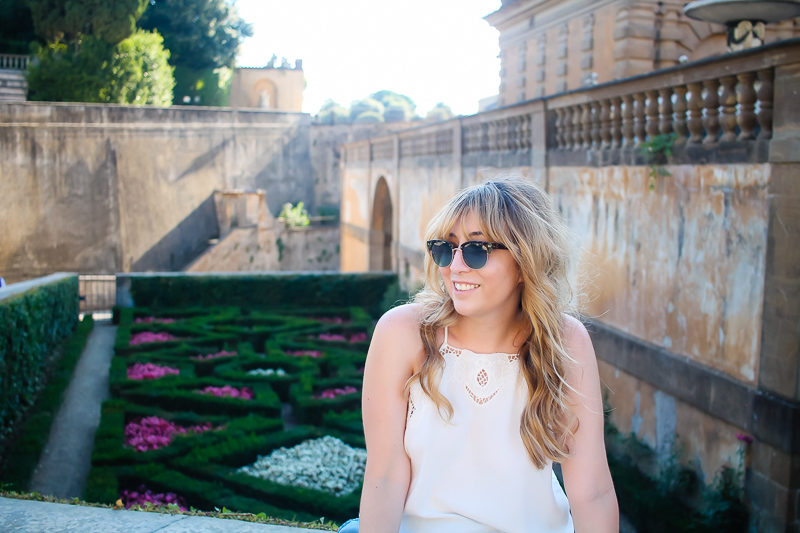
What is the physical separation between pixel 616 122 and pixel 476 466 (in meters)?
5.59

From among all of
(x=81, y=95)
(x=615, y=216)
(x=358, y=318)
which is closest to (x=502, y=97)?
(x=358, y=318)

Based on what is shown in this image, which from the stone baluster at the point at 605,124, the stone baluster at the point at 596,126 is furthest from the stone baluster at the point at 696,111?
the stone baluster at the point at 596,126

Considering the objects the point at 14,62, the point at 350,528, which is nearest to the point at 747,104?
the point at 350,528

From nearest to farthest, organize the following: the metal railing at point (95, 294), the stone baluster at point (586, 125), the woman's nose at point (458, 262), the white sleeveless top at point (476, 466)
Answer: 1. the white sleeveless top at point (476, 466)
2. the woman's nose at point (458, 262)
3. the stone baluster at point (586, 125)
4. the metal railing at point (95, 294)

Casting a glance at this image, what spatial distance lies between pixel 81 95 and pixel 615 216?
A: 1060 inches

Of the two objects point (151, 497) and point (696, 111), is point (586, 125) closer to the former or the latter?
point (696, 111)

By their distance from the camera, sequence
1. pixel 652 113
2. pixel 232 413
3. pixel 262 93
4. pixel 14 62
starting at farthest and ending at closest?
pixel 262 93 → pixel 14 62 → pixel 232 413 → pixel 652 113

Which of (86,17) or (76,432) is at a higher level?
(86,17)

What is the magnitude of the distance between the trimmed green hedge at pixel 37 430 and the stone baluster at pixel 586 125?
20.0 ft

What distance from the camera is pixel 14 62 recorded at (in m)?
30.8

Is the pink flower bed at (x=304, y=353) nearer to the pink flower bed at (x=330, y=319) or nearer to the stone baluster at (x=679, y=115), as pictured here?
the pink flower bed at (x=330, y=319)

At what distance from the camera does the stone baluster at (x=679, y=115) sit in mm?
6113

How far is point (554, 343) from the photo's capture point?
247 centimetres

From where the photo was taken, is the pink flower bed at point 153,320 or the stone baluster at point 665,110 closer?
the stone baluster at point 665,110
